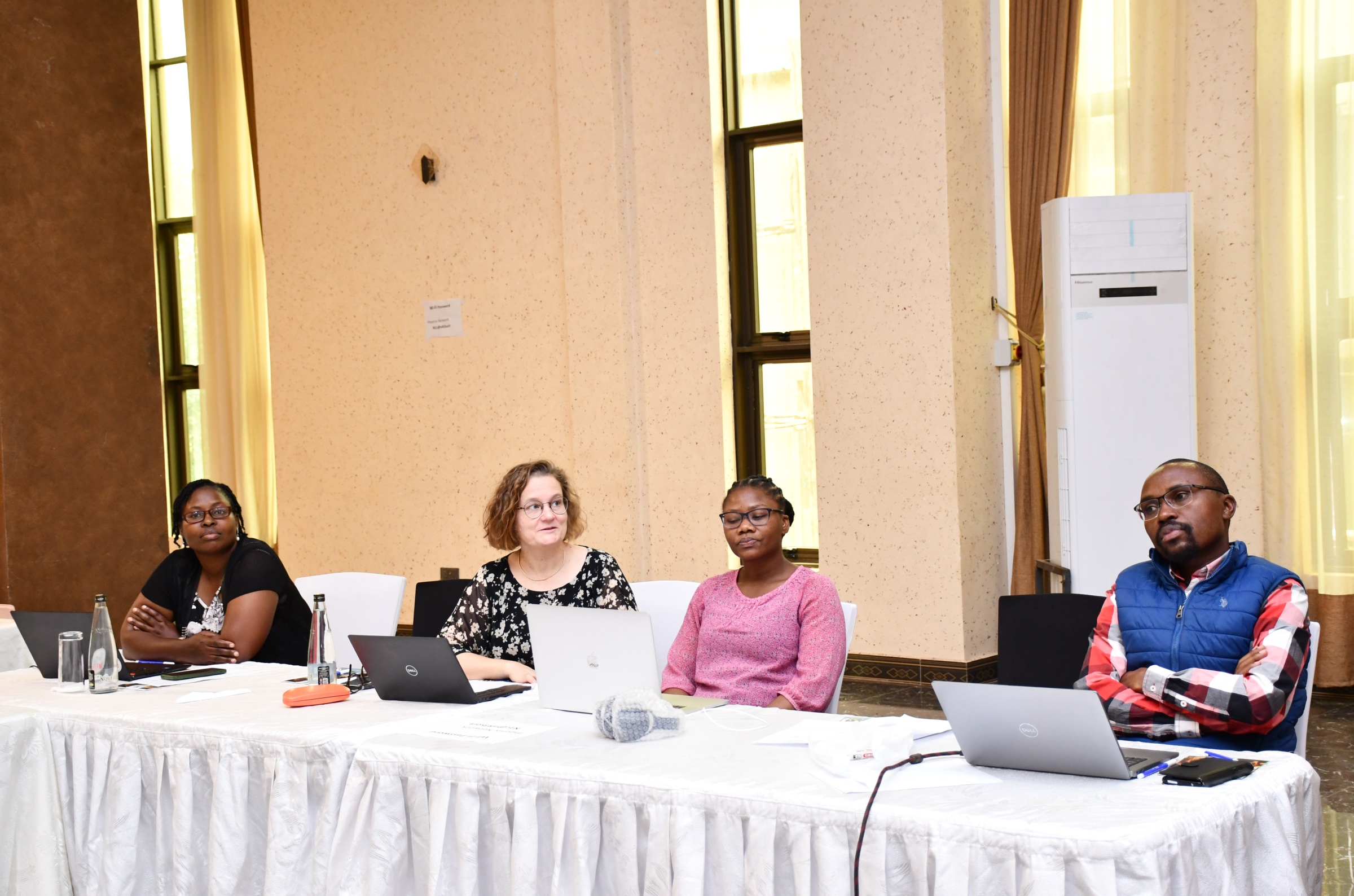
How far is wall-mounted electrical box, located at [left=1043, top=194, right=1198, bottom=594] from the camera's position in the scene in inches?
203

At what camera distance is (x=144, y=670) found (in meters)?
3.82

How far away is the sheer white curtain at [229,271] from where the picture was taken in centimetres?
848

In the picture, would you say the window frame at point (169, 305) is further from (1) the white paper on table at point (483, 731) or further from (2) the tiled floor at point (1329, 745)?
(1) the white paper on table at point (483, 731)

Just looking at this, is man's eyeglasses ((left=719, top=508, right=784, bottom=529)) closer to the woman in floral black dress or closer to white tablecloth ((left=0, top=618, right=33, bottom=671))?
the woman in floral black dress

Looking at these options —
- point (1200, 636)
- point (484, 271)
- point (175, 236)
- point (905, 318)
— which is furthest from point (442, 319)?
point (1200, 636)

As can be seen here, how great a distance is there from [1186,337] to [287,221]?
18.1 ft

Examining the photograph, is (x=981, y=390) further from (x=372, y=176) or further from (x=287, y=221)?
(x=287, y=221)

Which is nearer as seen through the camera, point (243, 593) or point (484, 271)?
point (243, 593)

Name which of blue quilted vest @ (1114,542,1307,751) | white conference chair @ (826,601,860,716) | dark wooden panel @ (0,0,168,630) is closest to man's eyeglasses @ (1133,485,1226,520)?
blue quilted vest @ (1114,542,1307,751)

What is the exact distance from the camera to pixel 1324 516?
524 centimetres

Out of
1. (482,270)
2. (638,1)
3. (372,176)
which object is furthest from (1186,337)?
(372,176)

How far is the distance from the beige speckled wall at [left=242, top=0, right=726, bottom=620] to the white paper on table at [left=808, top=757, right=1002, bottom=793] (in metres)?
4.44

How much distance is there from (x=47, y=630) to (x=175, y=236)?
19.8 feet

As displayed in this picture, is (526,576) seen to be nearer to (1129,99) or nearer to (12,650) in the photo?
(12,650)
